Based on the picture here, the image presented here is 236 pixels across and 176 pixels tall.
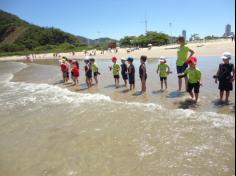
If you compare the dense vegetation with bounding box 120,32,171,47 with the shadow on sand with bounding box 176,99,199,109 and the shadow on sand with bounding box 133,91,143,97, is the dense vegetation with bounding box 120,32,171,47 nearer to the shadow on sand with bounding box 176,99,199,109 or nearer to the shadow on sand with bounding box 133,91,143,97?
the shadow on sand with bounding box 133,91,143,97

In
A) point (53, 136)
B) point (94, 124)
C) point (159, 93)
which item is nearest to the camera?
point (53, 136)

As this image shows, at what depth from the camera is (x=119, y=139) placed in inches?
227

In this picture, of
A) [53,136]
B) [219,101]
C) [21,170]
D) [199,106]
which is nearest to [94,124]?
[53,136]

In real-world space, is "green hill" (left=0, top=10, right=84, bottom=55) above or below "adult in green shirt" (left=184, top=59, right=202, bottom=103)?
above

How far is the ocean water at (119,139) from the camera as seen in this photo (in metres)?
4.52

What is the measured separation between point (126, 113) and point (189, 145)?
2.81 metres

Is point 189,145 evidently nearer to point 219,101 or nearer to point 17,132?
point 219,101

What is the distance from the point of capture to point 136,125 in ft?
21.5

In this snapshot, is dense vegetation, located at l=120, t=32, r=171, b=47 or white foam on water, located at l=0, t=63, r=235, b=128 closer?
white foam on water, located at l=0, t=63, r=235, b=128

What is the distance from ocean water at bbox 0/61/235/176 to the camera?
4.52 m

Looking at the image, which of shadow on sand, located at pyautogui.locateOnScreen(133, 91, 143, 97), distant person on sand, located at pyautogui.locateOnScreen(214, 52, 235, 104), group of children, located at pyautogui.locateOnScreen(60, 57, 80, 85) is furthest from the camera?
group of children, located at pyautogui.locateOnScreen(60, 57, 80, 85)

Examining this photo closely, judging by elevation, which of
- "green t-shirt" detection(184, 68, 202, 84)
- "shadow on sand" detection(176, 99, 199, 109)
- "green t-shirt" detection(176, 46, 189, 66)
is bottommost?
"shadow on sand" detection(176, 99, 199, 109)

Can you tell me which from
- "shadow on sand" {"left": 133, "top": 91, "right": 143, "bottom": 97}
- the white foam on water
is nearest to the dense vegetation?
the white foam on water

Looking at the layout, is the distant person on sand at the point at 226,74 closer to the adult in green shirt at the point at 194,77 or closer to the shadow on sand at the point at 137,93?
the adult in green shirt at the point at 194,77
